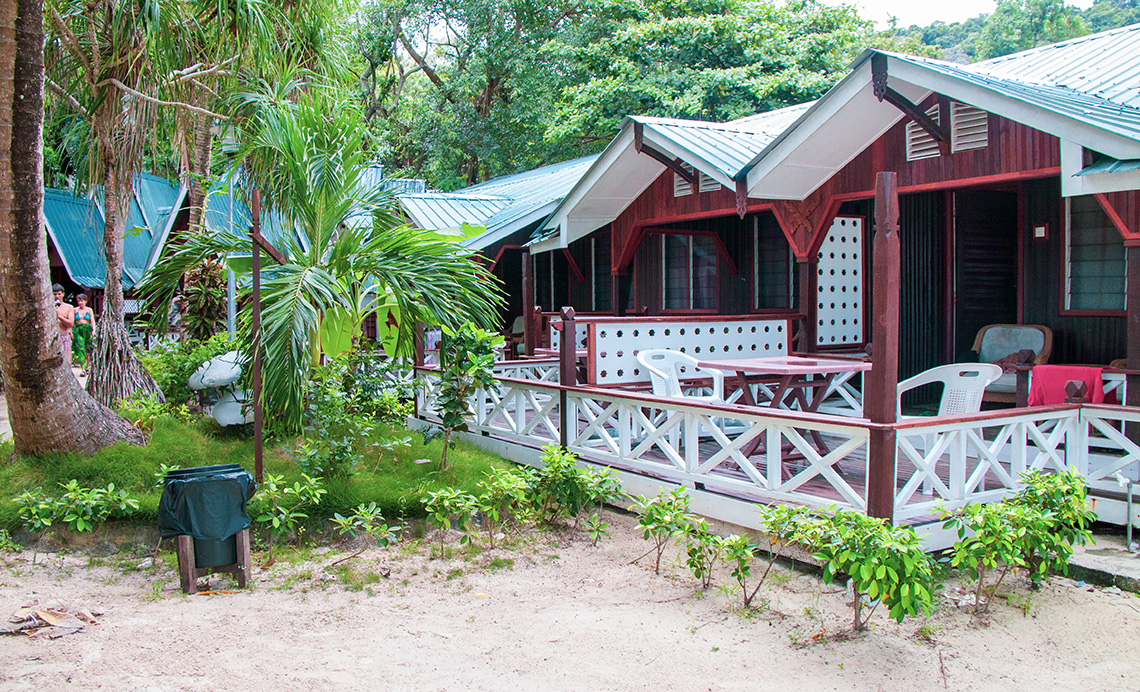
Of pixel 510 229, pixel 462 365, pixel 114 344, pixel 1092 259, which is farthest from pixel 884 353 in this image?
pixel 510 229

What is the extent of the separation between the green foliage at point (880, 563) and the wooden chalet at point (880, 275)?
63 centimetres

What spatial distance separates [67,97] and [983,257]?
906 cm

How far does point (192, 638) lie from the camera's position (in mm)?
4398

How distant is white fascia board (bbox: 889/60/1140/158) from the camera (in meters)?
5.88

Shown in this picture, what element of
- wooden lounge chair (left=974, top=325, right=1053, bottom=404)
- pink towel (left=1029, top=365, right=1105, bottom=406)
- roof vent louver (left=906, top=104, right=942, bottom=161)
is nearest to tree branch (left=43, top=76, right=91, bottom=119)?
roof vent louver (left=906, top=104, right=942, bottom=161)

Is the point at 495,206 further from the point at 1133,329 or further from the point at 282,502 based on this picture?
the point at 1133,329

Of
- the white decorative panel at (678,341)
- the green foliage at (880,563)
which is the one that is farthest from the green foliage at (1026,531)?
the white decorative panel at (678,341)

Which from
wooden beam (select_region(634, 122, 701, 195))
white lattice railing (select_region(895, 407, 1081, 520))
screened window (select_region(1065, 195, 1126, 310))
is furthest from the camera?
wooden beam (select_region(634, 122, 701, 195))

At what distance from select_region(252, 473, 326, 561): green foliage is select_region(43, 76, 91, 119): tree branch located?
410 centimetres

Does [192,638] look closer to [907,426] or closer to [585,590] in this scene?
[585,590]

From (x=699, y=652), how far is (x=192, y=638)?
8.29ft

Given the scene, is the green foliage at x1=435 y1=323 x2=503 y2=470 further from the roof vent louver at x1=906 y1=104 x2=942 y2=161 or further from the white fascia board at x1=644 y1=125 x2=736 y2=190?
the roof vent louver at x1=906 y1=104 x2=942 y2=161

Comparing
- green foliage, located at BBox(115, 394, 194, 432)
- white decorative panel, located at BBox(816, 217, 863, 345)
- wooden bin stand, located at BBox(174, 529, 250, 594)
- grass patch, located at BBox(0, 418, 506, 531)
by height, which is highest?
white decorative panel, located at BBox(816, 217, 863, 345)

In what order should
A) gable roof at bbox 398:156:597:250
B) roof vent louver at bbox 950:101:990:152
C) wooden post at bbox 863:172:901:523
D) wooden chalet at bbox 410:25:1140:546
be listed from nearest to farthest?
wooden post at bbox 863:172:901:523
wooden chalet at bbox 410:25:1140:546
roof vent louver at bbox 950:101:990:152
gable roof at bbox 398:156:597:250
